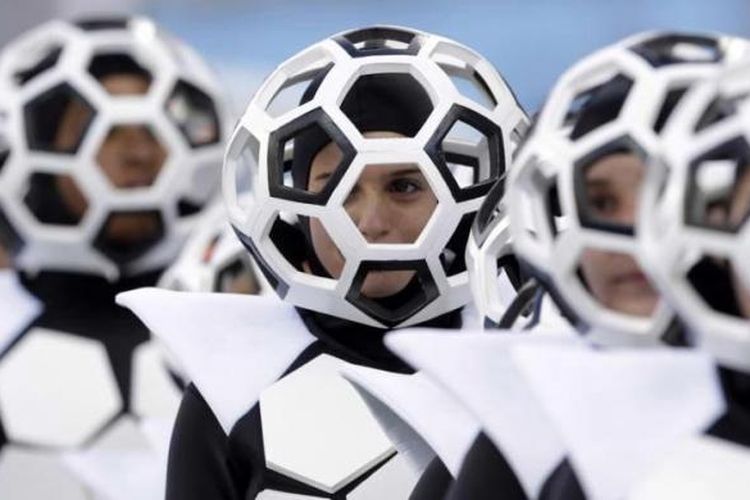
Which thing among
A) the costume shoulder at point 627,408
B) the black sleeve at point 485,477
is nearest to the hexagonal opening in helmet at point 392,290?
the black sleeve at point 485,477

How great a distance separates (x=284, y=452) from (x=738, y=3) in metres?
3.73

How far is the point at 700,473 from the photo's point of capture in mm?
2562

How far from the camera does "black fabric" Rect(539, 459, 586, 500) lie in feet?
9.34

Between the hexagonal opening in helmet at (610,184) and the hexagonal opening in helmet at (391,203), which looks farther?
the hexagonal opening in helmet at (391,203)

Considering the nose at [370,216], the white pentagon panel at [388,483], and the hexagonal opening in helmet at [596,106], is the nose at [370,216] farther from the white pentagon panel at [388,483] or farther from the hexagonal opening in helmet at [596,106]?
the hexagonal opening in helmet at [596,106]

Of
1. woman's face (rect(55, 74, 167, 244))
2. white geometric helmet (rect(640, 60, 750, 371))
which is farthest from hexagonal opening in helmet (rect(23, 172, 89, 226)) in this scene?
white geometric helmet (rect(640, 60, 750, 371))

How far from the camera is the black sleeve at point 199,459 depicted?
147 inches

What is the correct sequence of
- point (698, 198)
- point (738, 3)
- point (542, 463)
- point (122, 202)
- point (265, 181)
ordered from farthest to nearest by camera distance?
point (738, 3)
point (122, 202)
point (265, 181)
point (542, 463)
point (698, 198)

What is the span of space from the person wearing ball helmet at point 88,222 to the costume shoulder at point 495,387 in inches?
94.4

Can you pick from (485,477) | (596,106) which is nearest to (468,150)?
(485,477)

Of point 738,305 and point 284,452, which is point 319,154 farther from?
point 738,305

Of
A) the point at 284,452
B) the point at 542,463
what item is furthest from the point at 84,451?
the point at 542,463

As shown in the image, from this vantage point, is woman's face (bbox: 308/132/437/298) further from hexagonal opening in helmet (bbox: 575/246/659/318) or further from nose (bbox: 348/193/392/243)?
hexagonal opening in helmet (bbox: 575/246/659/318)

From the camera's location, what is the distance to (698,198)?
2559mm
